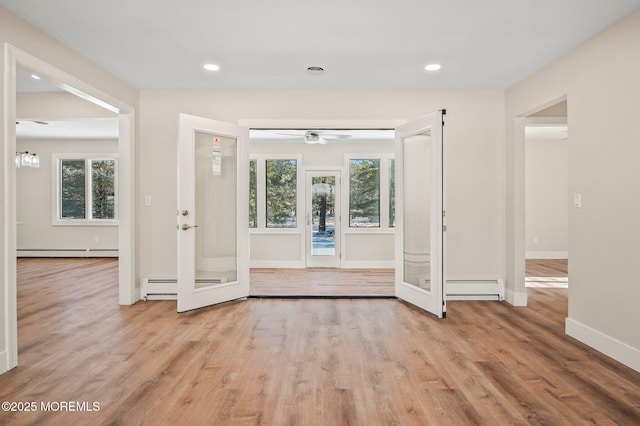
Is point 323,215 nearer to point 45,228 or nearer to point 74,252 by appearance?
point 74,252

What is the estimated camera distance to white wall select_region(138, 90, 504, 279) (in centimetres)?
457

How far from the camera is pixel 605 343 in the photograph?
2.97 metres

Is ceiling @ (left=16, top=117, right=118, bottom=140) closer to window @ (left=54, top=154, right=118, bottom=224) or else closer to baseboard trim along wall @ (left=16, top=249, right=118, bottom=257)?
window @ (left=54, top=154, right=118, bottom=224)

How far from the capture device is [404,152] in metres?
4.51

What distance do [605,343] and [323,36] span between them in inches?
135

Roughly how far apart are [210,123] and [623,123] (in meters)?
3.86

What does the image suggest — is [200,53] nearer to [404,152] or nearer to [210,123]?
[210,123]

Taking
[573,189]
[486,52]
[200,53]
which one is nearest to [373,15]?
[486,52]

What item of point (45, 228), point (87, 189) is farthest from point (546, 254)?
point (45, 228)

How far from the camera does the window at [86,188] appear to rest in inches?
332

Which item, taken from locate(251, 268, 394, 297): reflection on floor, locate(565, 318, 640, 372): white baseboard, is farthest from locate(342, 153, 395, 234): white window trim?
locate(565, 318, 640, 372): white baseboard

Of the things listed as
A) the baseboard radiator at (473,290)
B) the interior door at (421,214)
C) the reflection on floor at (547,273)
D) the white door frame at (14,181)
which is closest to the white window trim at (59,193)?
the white door frame at (14,181)

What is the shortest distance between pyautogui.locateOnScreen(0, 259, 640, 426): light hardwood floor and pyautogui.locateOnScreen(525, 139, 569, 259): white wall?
4.38 meters

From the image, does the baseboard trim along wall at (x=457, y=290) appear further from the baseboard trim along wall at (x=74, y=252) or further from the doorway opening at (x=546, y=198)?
the baseboard trim along wall at (x=74, y=252)
